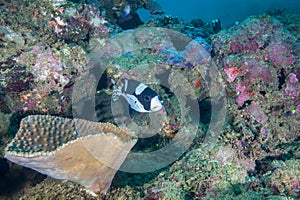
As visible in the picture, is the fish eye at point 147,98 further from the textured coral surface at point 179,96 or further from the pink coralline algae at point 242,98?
the pink coralline algae at point 242,98

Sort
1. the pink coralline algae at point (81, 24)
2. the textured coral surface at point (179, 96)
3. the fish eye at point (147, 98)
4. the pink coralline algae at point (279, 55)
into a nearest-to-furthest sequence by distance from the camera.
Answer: the textured coral surface at point (179, 96) → the fish eye at point (147, 98) → the pink coralline algae at point (279, 55) → the pink coralline algae at point (81, 24)

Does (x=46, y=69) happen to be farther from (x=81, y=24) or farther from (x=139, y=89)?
(x=81, y=24)

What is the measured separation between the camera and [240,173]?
3.26m

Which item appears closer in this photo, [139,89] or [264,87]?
[139,89]

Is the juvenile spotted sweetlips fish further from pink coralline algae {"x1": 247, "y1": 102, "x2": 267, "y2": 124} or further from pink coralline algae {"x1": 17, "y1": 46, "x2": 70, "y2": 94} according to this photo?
pink coralline algae {"x1": 247, "y1": 102, "x2": 267, "y2": 124}

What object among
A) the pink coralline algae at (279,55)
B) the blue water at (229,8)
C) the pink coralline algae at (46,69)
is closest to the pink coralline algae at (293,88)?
the pink coralline algae at (279,55)

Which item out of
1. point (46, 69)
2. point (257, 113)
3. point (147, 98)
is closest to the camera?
point (147, 98)

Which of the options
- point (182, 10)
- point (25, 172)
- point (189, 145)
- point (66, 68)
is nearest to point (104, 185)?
point (25, 172)

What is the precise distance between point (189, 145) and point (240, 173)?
94cm

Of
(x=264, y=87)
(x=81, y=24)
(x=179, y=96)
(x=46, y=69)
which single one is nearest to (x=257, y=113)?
(x=264, y=87)

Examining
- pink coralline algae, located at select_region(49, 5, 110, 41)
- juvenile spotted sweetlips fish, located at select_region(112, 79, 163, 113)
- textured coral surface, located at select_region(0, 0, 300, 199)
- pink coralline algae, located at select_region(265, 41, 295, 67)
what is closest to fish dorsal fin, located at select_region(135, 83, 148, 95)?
juvenile spotted sweetlips fish, located at select_region(112, 79, 163, 113)

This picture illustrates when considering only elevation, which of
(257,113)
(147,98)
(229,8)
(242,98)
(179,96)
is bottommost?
(147,98)

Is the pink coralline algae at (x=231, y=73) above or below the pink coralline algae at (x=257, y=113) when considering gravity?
above

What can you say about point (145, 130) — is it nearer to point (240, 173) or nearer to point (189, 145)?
point (189, 145)
